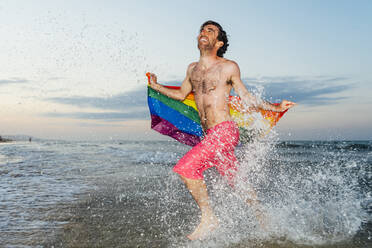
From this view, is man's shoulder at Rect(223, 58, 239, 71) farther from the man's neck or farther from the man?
the man's neck

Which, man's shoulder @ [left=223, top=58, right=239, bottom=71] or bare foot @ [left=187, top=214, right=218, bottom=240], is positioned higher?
man's shoulder @ [left=223, top=58, right=239, bottom=71]

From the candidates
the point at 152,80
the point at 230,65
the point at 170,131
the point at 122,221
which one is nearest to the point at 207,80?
the point at 230,65

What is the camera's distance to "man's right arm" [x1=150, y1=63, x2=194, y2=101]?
4174 mm

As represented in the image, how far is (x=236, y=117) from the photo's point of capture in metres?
4.77

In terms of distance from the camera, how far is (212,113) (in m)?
3.61

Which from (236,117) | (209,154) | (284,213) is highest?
(236,117)

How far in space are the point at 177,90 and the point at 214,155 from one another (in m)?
1.27

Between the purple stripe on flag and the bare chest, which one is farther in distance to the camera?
the purple stripe on flag

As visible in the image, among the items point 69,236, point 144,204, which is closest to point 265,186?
point 144,204

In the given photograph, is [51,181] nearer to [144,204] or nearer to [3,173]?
[3,173]

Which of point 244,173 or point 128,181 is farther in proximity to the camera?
point 128,181

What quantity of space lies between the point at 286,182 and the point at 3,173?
748 cm

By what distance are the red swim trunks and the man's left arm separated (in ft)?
1.19

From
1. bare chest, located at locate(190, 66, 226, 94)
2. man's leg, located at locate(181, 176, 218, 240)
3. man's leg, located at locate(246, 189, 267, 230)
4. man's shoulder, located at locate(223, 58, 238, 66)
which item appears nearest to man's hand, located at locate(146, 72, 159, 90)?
bare chest, located at locate(190, 66, 226, 94)
